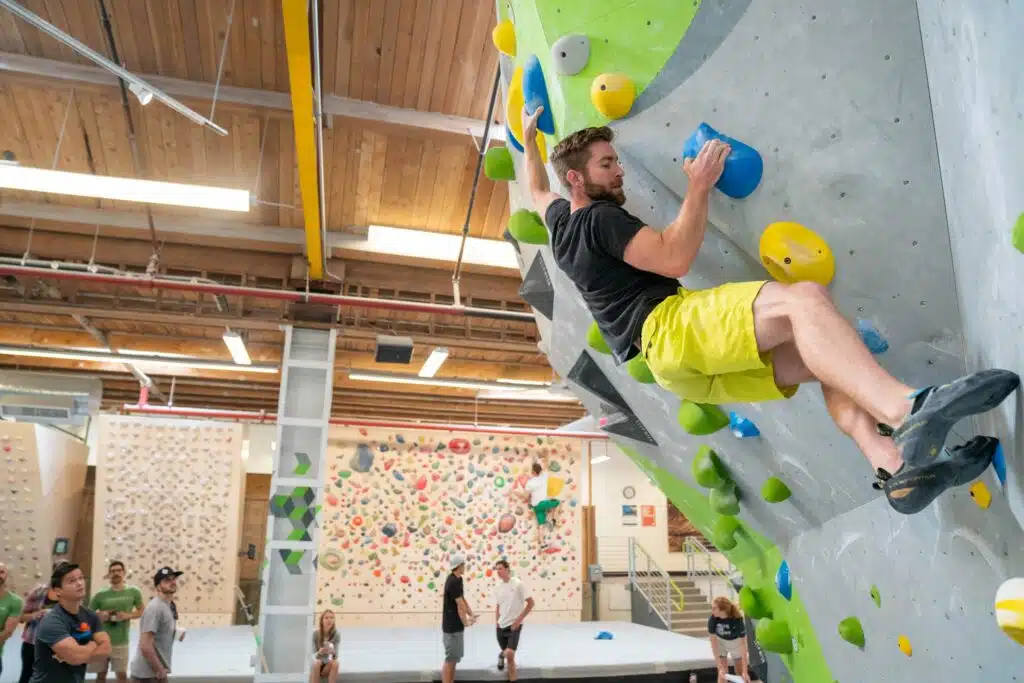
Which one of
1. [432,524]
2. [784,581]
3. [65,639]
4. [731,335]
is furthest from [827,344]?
[432,524]

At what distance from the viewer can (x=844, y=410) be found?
5.66 ft

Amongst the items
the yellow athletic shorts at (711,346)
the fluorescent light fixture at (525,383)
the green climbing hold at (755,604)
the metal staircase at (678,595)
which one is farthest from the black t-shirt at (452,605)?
the metal staircase at (678,595)

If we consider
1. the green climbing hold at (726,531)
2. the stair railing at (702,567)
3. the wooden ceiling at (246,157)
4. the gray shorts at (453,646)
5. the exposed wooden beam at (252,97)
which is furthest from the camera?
the stair railing at (702,567)

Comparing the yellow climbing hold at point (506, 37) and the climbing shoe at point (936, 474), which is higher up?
the yellow climbing hold at point (506, 37)

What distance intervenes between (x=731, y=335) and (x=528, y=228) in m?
1.08

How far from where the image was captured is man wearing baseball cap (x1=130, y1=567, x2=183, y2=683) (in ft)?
15.7

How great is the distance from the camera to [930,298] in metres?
1.70

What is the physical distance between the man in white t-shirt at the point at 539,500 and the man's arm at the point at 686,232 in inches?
413

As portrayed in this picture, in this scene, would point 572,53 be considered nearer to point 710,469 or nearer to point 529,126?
point 529,126

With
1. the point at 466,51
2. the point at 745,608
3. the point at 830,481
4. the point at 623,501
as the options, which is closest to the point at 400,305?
the point at 466,51

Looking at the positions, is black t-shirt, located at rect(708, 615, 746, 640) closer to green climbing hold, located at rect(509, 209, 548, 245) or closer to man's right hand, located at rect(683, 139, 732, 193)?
green climbing hold, located at rect(509, 209, 548, 245)

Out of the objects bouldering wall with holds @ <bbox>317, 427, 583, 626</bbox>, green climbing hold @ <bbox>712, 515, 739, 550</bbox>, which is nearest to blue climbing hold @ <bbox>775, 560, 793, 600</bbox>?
Result: green climbing hold @ <bbox>712, 515, 739, 550</bbox>

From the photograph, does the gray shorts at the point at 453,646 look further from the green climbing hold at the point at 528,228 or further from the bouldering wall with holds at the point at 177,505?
the green climbing hold at the point at 528,228

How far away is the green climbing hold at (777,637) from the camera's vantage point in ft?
Answer: 9.90
